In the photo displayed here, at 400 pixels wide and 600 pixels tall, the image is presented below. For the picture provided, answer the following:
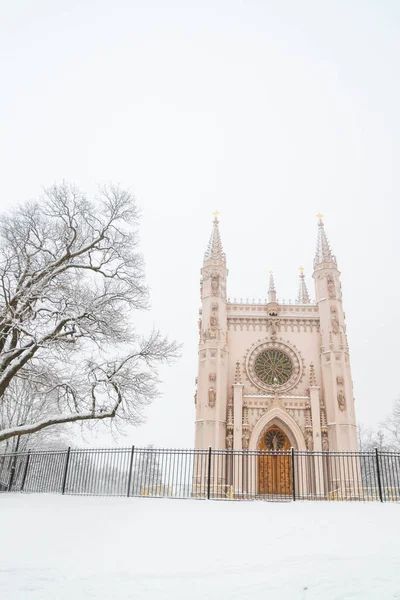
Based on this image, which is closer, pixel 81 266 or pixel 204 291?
pixel 81 266

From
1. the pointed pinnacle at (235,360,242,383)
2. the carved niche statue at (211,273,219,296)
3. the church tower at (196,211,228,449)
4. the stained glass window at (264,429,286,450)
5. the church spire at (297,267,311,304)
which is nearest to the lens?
the church tower at (196,211,228,449)

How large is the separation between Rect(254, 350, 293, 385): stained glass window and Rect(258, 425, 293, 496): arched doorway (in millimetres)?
3328

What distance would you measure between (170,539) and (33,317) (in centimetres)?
→ 918

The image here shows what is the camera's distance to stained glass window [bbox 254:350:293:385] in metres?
30.3

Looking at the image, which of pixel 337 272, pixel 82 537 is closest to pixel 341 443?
pixel 337 272

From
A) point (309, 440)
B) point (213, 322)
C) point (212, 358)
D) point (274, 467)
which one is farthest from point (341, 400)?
point (213, 322)

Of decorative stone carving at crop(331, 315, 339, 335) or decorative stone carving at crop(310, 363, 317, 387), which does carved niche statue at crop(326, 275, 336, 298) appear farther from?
decorative stone carving at crop(310, 363, 317, 387)

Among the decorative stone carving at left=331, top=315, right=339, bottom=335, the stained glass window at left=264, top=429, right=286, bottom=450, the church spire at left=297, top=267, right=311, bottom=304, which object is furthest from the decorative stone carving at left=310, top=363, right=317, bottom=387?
the church spire at left=297, top=267, right=311, bottom=304

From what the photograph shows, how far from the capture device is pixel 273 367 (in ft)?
100

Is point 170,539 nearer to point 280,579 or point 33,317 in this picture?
point 280,579

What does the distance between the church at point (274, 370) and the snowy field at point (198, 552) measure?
1747 centimetres

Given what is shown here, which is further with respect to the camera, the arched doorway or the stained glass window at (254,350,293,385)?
the stained glass window at (254,350,293,385)

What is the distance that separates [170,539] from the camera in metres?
7.48

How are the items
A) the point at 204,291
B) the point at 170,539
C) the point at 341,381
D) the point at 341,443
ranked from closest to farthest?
the point at 170,539 < the point at 341,443 < the point at 341,381 < the point at 204,291
